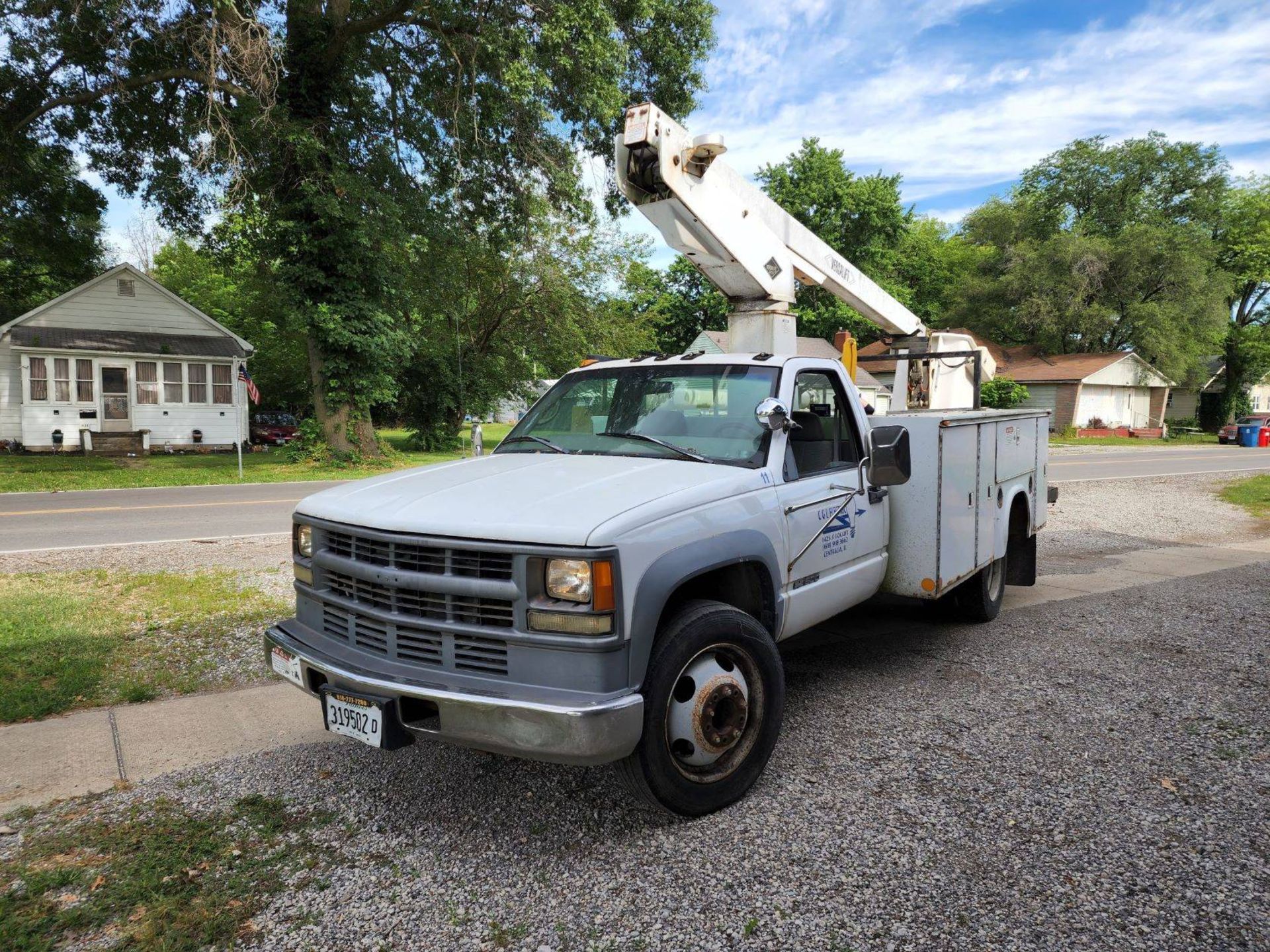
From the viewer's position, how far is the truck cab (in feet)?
9.05

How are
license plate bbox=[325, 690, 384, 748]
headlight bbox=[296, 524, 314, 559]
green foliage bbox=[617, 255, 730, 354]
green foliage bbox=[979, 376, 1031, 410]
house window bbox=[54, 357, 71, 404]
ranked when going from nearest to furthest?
license plate bbox=[325, 690, 384, 748] < headlight bbox=[296, 524, 314, 559] < house window bbox=[54, 357, 71, 404] < green foliage bbox=[979, 376, 1031, 410] < green foliage bbox=[617, 255, 730, 354]

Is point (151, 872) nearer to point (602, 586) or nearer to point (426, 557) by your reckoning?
point (426, 557)

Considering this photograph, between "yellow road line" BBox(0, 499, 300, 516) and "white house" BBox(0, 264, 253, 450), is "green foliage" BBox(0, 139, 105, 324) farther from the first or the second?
"yellow road line" BBox(0, 499, 300, 516)

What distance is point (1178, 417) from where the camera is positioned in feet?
189

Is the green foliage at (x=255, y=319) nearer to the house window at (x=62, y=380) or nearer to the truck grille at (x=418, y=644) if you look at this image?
the house window at (x=62, y=380)

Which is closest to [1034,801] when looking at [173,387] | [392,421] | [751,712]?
[751,712]

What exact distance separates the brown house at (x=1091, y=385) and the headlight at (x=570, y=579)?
136 ft

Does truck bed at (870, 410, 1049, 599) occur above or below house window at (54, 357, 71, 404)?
below

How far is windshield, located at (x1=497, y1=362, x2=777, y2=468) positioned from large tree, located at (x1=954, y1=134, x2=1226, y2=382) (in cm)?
4729

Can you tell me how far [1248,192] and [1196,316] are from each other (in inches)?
469

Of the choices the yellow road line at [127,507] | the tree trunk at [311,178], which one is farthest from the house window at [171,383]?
the yellow road line at [127,507]

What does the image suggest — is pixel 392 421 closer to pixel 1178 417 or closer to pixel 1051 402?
pixel 1051 402

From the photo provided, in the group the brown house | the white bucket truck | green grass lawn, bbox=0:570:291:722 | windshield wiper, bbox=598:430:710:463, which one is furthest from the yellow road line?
the brown house

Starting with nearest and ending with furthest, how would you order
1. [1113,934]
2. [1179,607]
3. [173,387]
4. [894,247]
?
[1113,934] → [1179,607] → [173,387] → [894,247]
